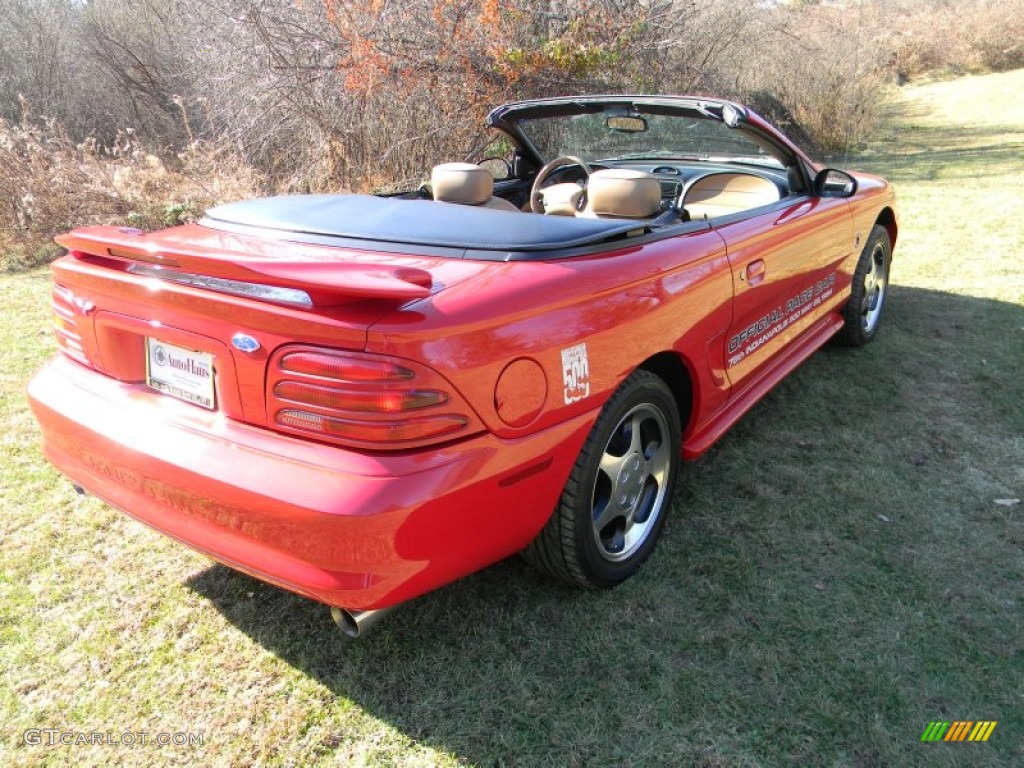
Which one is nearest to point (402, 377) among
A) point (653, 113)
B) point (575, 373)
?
point (575, 373)

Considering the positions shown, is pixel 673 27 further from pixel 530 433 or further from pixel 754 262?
pixel 530 433

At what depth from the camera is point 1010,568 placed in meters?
2.60

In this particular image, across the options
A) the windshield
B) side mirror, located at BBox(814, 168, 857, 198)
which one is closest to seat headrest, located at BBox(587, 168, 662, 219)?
the windshield

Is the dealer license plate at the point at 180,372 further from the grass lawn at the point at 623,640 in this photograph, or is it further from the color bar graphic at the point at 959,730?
the color bar graphic at the point at 959,730

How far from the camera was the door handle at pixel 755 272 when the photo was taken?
2.92m

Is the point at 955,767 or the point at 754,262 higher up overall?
the point at 754,262

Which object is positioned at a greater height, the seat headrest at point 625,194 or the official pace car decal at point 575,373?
the seat headrest at point 625,194

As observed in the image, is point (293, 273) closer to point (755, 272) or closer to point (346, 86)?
point (755, 272)

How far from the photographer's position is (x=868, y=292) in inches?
183

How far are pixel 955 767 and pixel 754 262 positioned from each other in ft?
5.93

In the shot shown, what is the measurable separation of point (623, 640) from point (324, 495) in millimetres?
1103

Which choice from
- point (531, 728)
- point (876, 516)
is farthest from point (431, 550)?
point (876, 516)

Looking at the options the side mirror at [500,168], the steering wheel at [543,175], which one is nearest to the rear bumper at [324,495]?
the steering wheel at [543,175]

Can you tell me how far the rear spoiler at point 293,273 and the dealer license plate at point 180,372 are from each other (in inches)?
7.6
